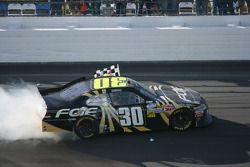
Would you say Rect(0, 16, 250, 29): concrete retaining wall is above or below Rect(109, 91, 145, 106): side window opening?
above

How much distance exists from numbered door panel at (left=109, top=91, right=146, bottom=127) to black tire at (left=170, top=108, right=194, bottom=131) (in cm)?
65

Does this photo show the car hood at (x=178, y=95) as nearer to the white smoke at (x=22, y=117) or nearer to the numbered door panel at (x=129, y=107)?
the numbered door panel at (x=129, y=107)

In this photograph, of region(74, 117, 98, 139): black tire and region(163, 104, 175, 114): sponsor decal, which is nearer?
region(74, 117, 98, 139): black tire

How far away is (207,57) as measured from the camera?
18.1 meters

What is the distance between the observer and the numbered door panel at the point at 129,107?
10.3m

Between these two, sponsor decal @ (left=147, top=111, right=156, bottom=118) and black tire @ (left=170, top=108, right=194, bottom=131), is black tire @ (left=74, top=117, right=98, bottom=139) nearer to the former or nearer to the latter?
sponsor decal @ (left=147, top=111, right=156, bottom=118)

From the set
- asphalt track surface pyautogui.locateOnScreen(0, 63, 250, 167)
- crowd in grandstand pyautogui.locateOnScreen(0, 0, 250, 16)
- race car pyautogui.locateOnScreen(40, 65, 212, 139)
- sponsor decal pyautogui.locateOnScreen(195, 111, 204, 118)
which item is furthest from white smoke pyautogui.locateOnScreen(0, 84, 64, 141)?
crowd in grandstand pyautogui.locateOnScreen(0, 0, 250, 16)

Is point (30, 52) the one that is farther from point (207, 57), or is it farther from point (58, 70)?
point (207, 57)

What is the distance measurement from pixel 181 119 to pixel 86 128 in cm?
202

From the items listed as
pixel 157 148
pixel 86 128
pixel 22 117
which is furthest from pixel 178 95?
pixel 22 117

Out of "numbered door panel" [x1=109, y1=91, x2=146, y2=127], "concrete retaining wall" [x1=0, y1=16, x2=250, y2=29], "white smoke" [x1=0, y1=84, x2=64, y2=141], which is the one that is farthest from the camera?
"concrete retaining wall" [x1=0, y1=16, x2=250, y2=29]

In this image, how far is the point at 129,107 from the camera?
10336mm

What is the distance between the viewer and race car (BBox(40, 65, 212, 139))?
10258 mm

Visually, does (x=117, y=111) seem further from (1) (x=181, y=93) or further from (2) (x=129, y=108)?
Answer: (1) (x=181, y=93)
